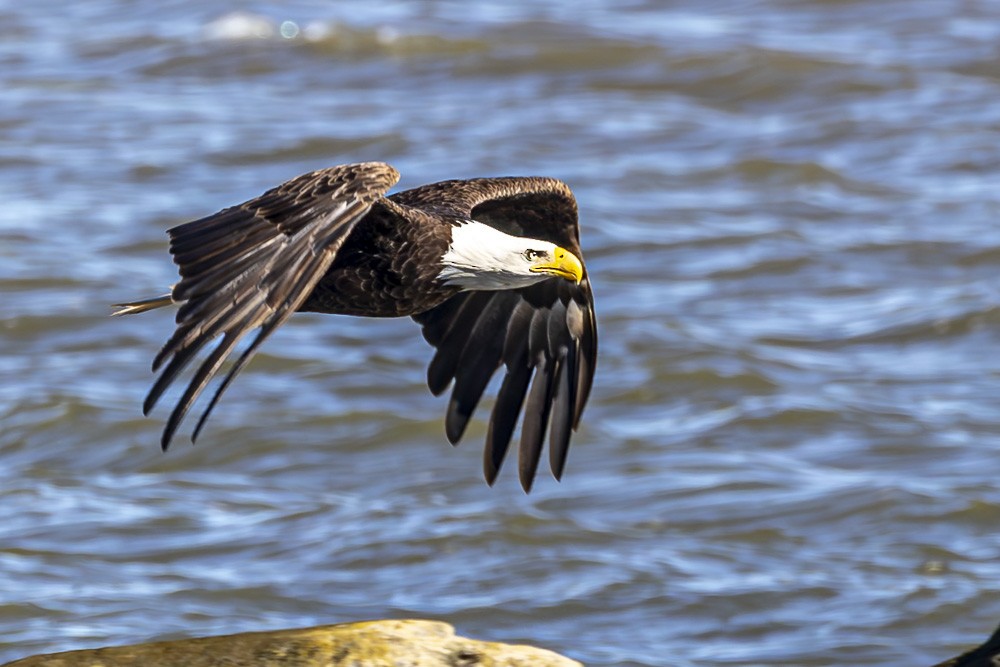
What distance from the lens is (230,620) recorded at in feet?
20.9

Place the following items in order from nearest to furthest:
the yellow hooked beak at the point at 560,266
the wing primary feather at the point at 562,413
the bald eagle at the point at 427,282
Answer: the bald eagle at the point at 427,282, the yellow hooked beak at the point at 560,266, the wing primary feather at the point at 562,413

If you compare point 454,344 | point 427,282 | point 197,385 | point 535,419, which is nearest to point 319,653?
point 197,385

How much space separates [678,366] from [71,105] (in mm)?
5675

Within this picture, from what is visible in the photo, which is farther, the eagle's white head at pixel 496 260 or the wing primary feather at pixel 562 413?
the wing primary feather at pixel 562 413

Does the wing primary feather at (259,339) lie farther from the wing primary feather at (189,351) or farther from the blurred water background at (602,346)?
the blurred water background at (602,346)

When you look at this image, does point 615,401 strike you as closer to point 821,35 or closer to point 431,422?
point 431,422

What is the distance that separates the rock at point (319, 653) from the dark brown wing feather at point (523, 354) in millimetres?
1514

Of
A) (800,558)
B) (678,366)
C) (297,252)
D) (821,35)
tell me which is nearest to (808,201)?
(678,366)

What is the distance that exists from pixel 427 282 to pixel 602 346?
11.1 feet

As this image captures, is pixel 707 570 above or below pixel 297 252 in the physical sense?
below

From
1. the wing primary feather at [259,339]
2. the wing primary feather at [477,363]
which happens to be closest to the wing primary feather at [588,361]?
the wing primary feather at [477,363]

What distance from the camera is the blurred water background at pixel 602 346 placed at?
6.58m

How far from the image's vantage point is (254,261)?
4.67 metres

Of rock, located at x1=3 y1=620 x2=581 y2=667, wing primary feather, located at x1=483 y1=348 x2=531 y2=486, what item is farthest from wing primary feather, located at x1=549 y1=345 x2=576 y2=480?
rock, located at x1=3 y1=620 x2=581 y2=667
